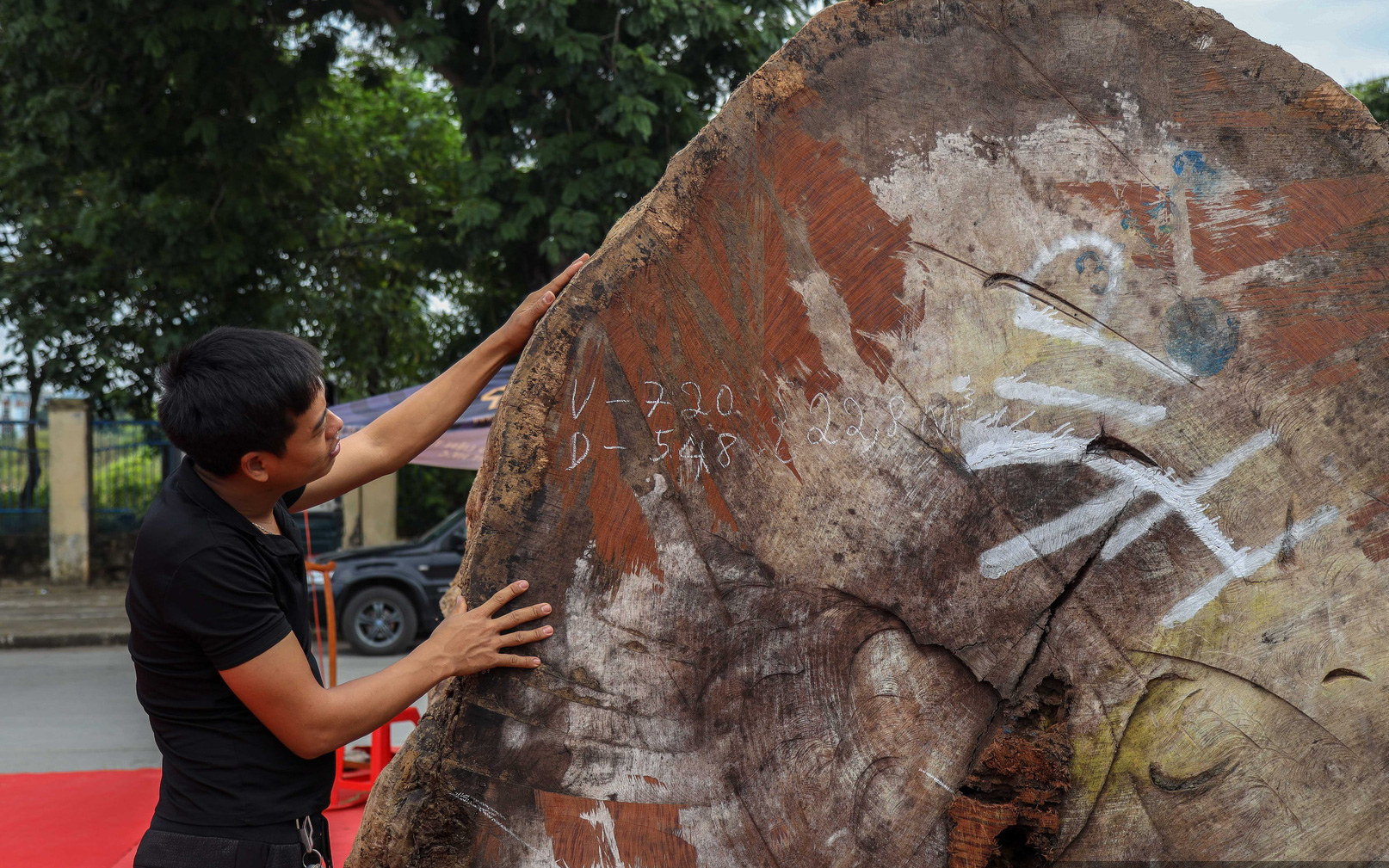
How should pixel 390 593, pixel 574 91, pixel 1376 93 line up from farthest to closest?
1. pixel 1376 93
2. pixel 390 593
3. pixel 574 91

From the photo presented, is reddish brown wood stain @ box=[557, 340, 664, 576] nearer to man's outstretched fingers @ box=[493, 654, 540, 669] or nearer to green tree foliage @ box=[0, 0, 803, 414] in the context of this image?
man's outstretched fingers @ box=[493, 654, 540, 669]

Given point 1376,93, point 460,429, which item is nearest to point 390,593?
point 460,429

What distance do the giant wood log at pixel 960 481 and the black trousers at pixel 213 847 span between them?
0.15 metres

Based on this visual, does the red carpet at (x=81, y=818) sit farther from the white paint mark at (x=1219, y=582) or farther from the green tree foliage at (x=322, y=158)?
the green tree foliage at (x=322, y=158)

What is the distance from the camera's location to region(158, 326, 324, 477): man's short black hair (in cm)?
137

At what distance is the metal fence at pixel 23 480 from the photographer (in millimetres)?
10914

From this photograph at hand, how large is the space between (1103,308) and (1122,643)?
0.53 m

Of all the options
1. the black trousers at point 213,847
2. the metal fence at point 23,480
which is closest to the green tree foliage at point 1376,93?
the black trousers at point 213,847

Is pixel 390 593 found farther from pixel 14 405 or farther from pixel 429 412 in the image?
pixel 14 405

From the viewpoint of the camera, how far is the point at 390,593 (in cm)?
780

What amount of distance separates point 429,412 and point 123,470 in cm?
1086

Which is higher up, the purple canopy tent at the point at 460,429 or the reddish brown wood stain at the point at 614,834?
the purple canopy tent at the point at 460,429

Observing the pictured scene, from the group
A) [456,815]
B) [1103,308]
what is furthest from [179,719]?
[1103,308]

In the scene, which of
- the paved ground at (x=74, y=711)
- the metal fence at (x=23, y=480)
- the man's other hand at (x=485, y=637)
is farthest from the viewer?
the metal fence at (x=23, y=480)
